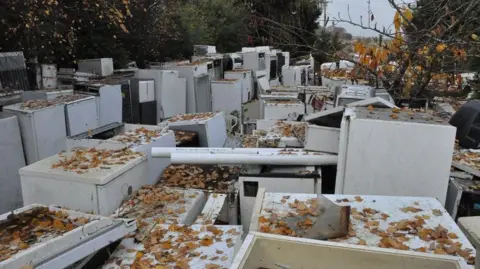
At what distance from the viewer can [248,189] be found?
417 centimetres

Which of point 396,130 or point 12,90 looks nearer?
point 396,130

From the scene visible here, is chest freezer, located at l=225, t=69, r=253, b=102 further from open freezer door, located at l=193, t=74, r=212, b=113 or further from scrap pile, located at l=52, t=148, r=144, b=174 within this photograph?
scrap pile, located at l=52, t=148, r=144, b=174

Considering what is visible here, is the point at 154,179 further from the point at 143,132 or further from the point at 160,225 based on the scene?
the point at 160,225

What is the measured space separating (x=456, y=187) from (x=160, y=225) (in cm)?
269

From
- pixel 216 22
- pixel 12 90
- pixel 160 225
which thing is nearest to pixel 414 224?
pixel 160 225

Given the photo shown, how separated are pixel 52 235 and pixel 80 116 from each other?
4.11m

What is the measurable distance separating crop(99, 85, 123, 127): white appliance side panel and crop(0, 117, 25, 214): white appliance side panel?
174cm

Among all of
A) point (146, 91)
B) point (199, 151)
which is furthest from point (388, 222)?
point (146, 91)

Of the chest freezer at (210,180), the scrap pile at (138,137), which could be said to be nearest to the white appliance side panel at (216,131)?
the chest freezer at (210,180)

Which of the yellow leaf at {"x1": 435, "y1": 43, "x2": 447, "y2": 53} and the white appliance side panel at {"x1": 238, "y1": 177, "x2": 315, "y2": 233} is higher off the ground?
the yellow leaf at {"x1": 435, "y1": 43, "x2": 447, "y2": 53}

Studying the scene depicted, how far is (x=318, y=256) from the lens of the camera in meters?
2.01

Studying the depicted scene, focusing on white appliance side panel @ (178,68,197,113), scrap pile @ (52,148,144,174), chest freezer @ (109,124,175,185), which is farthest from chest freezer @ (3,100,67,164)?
white appliance side panel @ (178,68,197,113)

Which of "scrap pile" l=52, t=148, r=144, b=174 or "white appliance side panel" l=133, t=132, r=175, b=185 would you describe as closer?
"scrap pile" l=52, t=148, r=144, b=174

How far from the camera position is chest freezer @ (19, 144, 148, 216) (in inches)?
134
